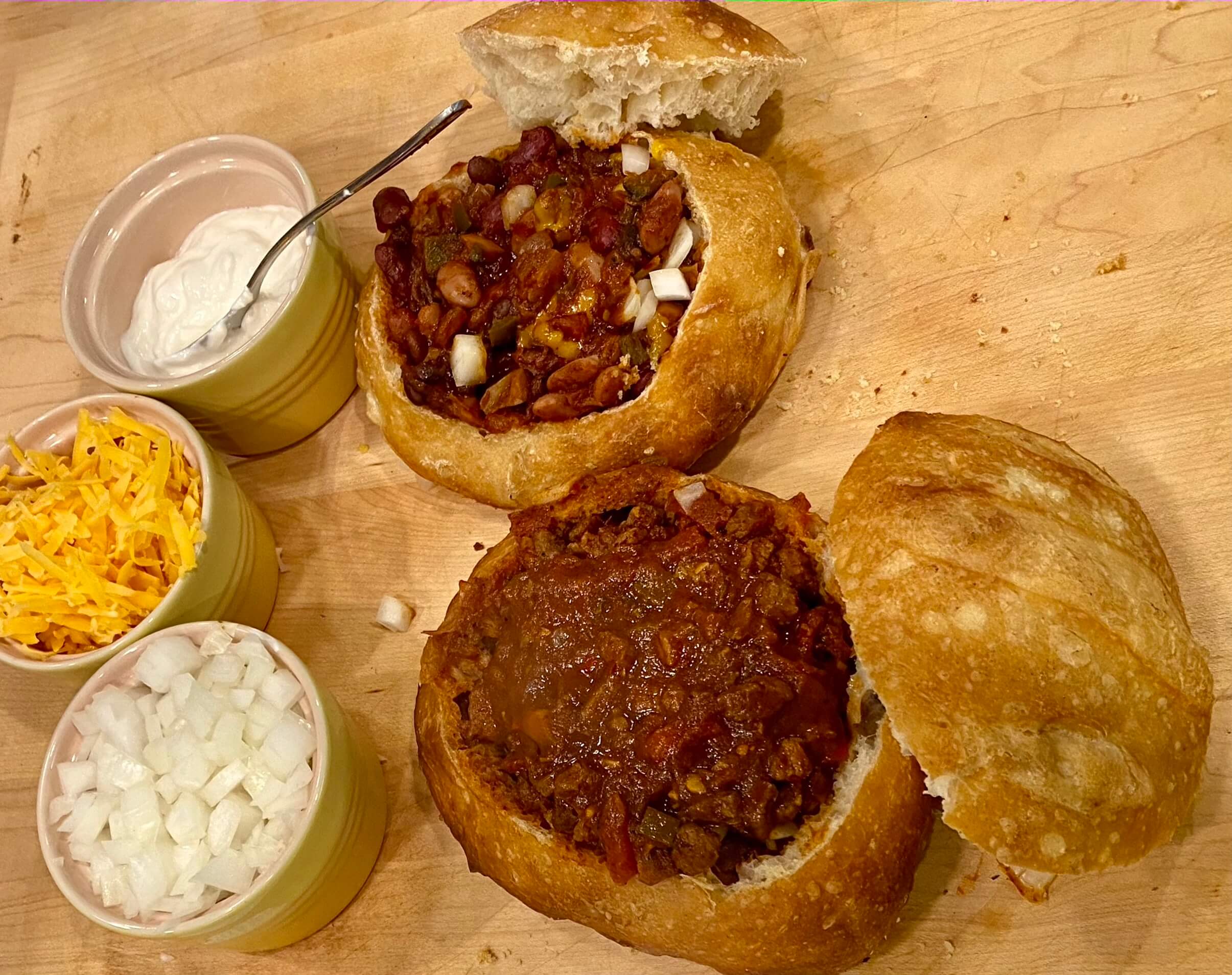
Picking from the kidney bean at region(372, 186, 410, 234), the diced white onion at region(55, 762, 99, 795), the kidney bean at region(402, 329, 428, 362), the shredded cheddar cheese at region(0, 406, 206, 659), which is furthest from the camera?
the kidney bean at region(372, 186, 410, 234)

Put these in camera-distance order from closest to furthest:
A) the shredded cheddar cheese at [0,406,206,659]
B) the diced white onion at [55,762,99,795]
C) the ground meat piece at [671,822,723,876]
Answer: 1. the ground meat piece at [671,822,723,876]
2. the diced white onion at [55,762,99,795]
3. the shredded cheddar cheese at [0,406,206,659]

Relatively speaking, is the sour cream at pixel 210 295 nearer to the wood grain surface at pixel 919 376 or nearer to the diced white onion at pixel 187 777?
the wood grain surface at pixel 919 376

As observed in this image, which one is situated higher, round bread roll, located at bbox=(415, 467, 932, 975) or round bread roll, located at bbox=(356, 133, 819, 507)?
round bread roll, located at bbox=(356, 133, 819, 507)

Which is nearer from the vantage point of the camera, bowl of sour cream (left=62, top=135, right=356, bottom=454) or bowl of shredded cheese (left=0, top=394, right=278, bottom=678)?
bowl of shredded cheese (left=0, top=394, right=278, bottom=678)

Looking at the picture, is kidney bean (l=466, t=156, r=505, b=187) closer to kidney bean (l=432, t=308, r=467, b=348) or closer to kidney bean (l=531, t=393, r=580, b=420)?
kidney bean (l=432, t=308, r=467, b=348)

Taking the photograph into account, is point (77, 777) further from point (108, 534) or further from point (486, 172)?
point (486, 172)

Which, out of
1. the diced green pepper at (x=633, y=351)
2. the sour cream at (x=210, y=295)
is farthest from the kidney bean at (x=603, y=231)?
the sour cream at (x=210, y=295)

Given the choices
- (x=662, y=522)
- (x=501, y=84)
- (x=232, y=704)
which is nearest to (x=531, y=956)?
(x=232, y=704)

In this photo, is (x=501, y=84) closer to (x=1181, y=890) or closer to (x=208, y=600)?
(x=208, y=600)

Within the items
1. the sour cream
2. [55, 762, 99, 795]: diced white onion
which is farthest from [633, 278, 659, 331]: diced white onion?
[55, 762, 99, 795]: diced white onion
